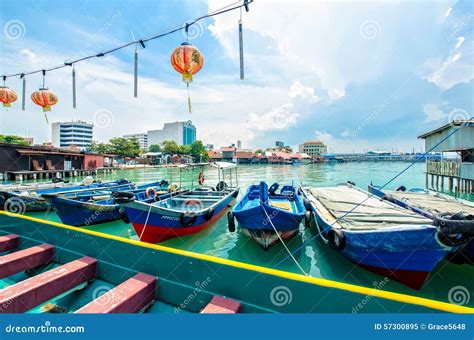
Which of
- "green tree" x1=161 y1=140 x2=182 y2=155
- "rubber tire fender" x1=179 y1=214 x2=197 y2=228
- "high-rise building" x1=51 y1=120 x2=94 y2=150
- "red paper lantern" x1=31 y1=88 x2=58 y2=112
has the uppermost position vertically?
"high-rise building" x1=51 y1=120 x2=94 y2=150

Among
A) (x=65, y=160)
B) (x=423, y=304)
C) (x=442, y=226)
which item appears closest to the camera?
(x=423, y=304)

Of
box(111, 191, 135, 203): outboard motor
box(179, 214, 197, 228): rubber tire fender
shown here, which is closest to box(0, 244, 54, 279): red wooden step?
box(111, 191, 135, 203): outboard motor

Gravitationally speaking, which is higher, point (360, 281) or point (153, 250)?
point (153, 250)

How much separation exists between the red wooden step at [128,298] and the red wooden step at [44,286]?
682 millimetres

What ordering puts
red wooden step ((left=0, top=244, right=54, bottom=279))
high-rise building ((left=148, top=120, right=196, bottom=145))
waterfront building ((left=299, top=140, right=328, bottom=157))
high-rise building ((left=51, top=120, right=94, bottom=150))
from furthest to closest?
high-rise building ((left=148, top=120, right=196, bottom=145)) → waterfront building ((left=299, top=140, right=328, bottom=157)) → high-rise building ((left=51, top=120, right=94, bottom=150)) → red wooden step ((left=0, top=244, right=54, bottom=279))

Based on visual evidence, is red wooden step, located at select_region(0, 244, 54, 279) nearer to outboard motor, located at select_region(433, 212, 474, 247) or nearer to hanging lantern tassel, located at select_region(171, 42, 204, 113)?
hanging lantern tassel, located at select_region(171, 42, 204, 113)

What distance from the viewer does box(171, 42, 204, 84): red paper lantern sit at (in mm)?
5715

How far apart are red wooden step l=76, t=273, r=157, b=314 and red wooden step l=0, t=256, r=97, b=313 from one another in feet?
2.24

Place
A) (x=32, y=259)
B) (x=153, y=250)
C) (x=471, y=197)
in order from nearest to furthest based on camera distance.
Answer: (x=153, y=250) → (x=32, y=259) → (x=471, y=197)

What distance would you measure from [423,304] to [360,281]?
3652 mm

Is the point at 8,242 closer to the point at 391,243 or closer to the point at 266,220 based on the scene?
the point at 266,220
